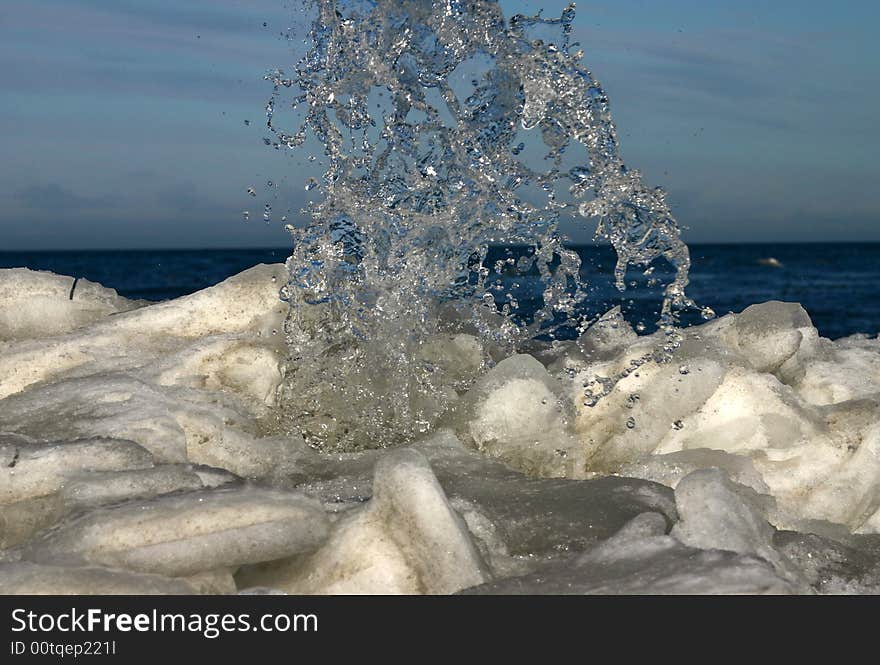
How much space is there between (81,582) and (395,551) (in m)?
0.80

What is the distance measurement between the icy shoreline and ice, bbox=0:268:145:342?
1 centimetres

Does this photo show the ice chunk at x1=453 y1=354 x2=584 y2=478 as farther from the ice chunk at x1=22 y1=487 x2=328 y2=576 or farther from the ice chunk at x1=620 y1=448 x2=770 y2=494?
the ice chunk at x1=22 y1=487 x2=328 y2=576

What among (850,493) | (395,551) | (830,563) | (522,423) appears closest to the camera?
(395,551)

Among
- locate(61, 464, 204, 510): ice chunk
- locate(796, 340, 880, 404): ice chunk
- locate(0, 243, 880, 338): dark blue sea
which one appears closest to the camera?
locate(61, 464, 204, 510): ice chunk

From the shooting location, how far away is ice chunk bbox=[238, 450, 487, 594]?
8.46 feet

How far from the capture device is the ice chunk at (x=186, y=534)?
8.12 ft

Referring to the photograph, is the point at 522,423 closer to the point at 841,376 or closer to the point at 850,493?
the point at 850,493

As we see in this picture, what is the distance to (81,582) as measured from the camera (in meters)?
2.32

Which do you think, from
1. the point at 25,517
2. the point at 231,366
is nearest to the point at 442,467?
the point at 231,366

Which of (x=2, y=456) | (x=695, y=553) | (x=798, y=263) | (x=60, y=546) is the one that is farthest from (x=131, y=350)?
(x=798, y=263)

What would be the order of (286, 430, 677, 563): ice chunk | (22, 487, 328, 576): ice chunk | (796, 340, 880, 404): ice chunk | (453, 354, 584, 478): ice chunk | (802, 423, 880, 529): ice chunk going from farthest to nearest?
1. (796, 340, 880, 404): ice chunk
2. (453, 354, 584, 478): ice chunk
3. (802, 423, 880, 529): ice chunk
4. (286, 430, 677, 563): ice chunk
5. (22, 487, 328, 576): ice chunk

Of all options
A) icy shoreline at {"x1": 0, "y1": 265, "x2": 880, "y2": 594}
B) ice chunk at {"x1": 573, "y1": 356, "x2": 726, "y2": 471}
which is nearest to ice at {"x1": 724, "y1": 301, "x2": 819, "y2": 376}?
icy shoreline at {"x1": 0, "y1": 265, "x2": 880, "y2": 594}

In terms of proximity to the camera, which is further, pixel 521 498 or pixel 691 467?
pixel 691 467

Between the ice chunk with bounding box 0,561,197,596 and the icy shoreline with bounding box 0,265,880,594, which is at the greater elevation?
the icy shoreline with bounding box 0,265,880,594
